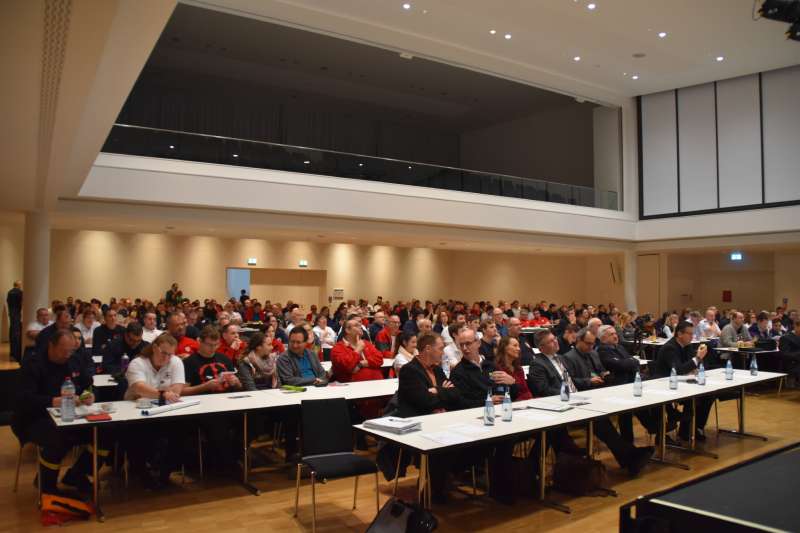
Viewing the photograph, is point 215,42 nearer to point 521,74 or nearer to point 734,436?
point 521,74

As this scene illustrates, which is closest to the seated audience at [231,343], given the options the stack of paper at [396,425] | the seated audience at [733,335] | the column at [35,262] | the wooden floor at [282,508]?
the wooden floor at [282,508]

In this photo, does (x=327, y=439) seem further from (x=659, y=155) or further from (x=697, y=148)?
(x=659, y=155)

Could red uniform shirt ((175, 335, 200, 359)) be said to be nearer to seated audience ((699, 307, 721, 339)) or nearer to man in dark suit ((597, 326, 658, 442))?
man in dark suit ((597, 326, 658, 442))

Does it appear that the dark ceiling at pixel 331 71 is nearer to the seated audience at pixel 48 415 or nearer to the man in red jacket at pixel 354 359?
the man in red jacket at pixel 354 359

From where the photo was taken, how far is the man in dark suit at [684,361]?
7.02 m

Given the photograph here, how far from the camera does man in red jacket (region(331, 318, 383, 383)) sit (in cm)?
690

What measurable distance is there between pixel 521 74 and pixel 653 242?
6581 mm

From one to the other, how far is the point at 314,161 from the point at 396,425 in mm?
9376

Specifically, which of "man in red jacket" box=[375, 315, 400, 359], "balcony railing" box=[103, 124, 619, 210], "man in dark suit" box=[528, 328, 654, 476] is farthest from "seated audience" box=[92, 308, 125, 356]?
"man in dark suit" box=[528, 328, 654, 476]

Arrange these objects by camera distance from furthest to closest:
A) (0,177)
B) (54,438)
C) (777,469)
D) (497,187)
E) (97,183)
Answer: (497,187) < (97,183) < (0,177) < (54,438) < (777,469)

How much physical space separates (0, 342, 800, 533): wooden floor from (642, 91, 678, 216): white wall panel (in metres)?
13.7

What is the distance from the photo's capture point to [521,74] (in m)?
16.2

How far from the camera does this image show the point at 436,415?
491 centimetres

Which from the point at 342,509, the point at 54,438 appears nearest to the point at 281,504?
the point at 342,509
